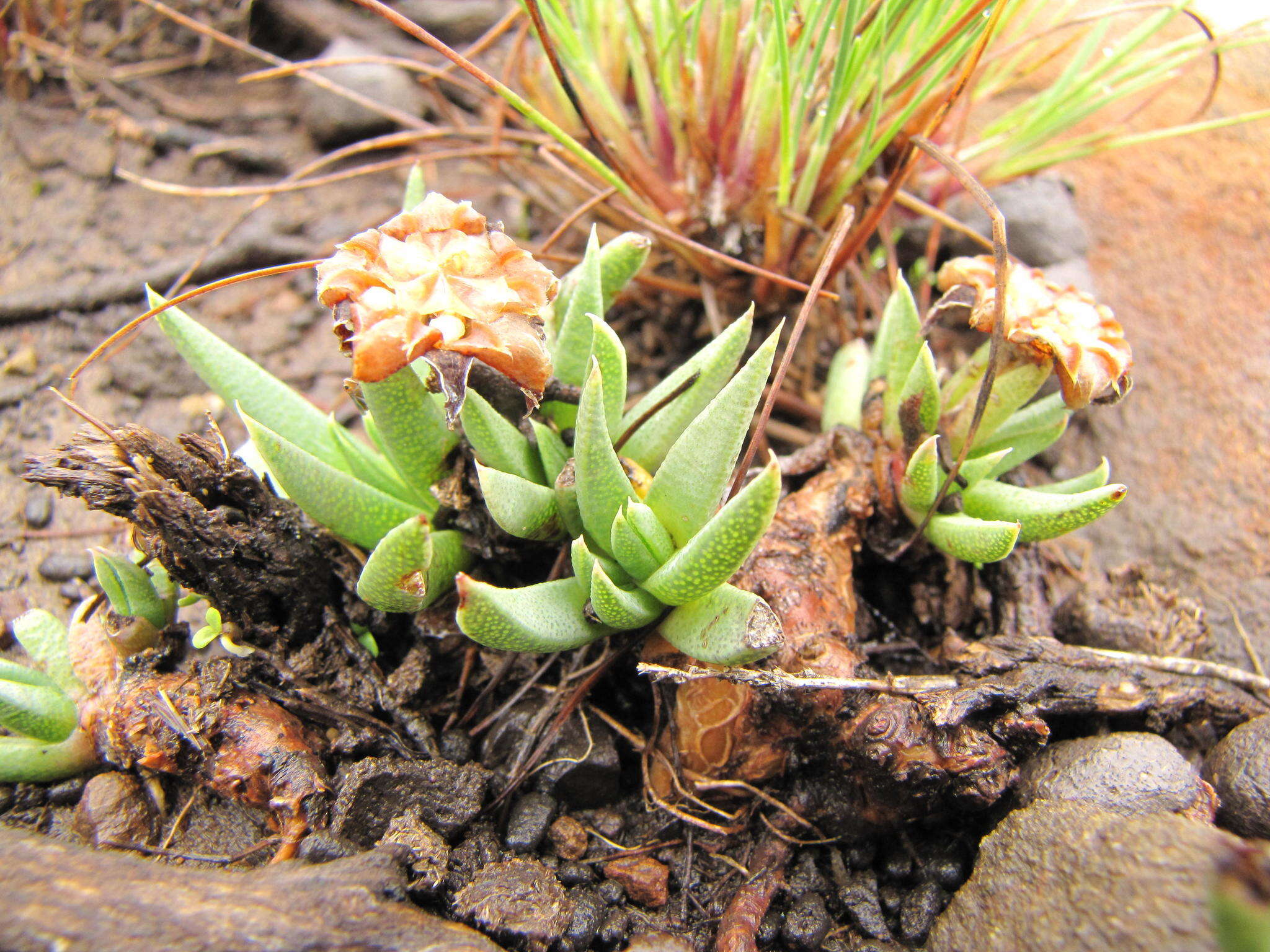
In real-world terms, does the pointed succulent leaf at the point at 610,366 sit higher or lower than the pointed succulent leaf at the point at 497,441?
higher

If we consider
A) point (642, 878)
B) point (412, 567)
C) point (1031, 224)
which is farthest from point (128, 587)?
point (1031, 224)

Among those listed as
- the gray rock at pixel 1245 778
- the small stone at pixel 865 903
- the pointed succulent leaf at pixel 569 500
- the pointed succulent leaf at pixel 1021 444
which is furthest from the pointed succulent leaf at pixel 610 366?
the gray rock at pixel 1245 778

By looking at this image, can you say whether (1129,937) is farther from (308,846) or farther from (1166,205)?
(1166,205)

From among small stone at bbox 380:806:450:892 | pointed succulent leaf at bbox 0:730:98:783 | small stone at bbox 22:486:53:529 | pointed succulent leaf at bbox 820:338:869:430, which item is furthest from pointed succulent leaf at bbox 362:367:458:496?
small stone at bbox 22:486:53:529

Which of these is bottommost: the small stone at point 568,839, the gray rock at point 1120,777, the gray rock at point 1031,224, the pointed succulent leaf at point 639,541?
the small stone at point 568,839

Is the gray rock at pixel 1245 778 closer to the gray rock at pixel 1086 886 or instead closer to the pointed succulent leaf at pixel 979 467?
the gray rock at pixel 1086 886

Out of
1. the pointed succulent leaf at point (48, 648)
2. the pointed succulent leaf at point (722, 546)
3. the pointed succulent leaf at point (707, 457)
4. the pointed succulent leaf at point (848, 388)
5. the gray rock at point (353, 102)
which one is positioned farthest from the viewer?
the gray rock at point (353, 102)

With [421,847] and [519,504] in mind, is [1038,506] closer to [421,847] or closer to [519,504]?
[519,504]

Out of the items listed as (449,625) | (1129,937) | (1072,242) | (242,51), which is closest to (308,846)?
(449,625)
